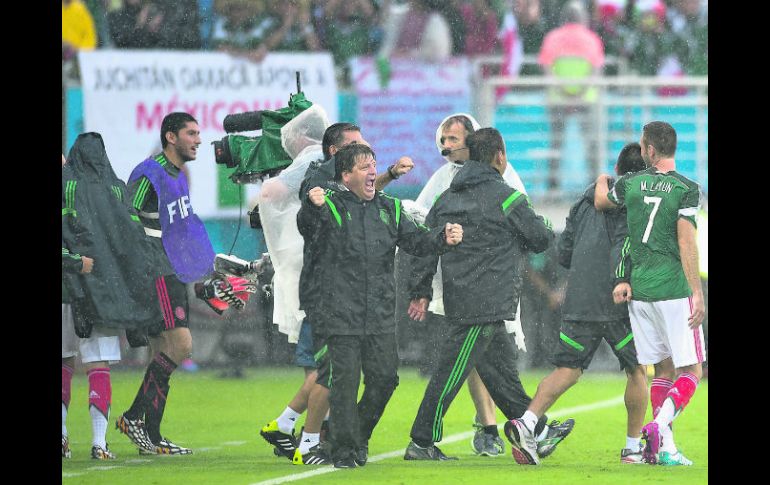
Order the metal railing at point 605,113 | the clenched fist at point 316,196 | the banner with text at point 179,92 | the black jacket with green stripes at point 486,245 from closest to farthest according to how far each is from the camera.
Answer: the clenched fist at point 316,196 → the black jacket with green stripes at point 486,245 → the metal railing at point 605,113 → the banner with text at point 179,92

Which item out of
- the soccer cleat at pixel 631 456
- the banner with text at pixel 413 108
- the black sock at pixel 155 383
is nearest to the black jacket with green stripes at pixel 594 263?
the soccer cleat at pixel 631 456

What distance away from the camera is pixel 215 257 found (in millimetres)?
10047

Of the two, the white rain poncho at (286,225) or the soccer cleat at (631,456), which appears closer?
the soccer cleat at (631,456)

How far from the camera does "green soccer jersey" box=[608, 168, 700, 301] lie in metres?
8.74

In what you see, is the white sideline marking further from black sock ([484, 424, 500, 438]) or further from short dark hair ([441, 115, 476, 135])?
short dark hair ([441, 115, 476, 135])

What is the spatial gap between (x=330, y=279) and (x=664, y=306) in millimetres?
1613

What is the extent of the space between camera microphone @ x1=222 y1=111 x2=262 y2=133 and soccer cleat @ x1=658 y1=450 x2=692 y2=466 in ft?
9.08

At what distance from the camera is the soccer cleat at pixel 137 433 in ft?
31.1

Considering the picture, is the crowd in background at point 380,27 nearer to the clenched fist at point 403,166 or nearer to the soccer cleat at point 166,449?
the soccer cleat at point 166,449

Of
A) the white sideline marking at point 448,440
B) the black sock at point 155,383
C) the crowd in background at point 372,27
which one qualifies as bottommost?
the white sideline marking at point 448,440

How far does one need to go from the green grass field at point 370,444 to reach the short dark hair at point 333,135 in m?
1.57

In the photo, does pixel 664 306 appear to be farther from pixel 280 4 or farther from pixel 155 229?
pixel 280 4
